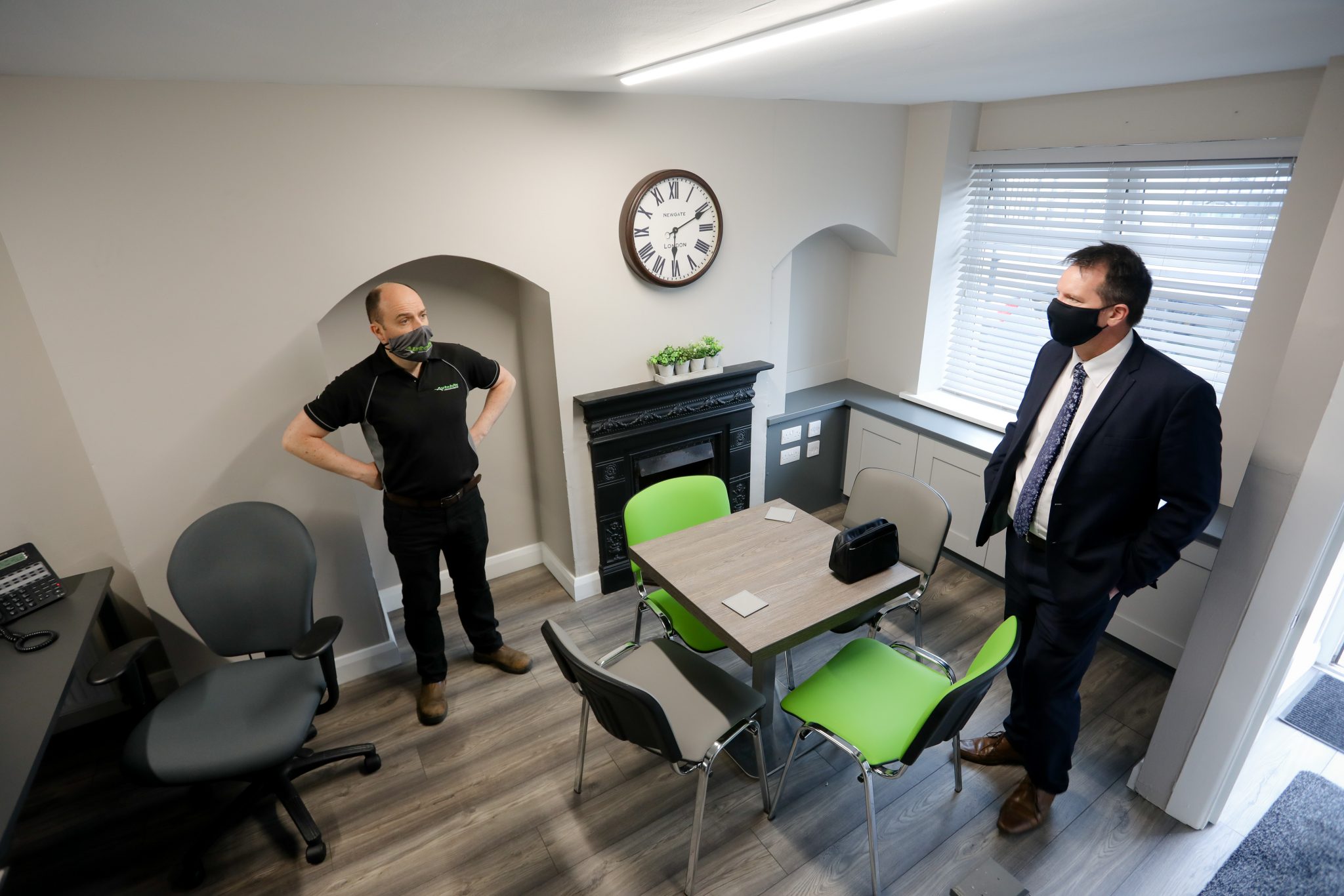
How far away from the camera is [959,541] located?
3975mm

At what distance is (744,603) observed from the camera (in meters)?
2.30

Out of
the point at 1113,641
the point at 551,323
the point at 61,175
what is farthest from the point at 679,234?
the point at 1113,641

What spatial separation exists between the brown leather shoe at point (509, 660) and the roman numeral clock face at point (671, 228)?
1.92 metres

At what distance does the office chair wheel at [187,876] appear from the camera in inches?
88.4

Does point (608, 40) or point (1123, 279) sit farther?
point (1123, 279)

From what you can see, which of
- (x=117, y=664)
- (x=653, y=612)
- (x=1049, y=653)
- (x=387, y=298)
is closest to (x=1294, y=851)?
(x=1049, y=653)

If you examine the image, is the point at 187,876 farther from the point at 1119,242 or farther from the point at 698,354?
the point at 1119,242

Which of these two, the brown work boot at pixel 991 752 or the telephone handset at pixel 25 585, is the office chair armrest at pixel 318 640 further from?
the brown work boot at pixel 991 752

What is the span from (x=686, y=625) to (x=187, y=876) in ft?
6.12

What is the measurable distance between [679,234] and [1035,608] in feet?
7.40

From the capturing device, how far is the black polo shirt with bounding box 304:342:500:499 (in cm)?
252

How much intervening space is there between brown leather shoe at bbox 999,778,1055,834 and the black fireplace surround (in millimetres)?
1958

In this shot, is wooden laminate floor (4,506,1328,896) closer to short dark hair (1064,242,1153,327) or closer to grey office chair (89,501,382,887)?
grey office chair (89,501,382,887)

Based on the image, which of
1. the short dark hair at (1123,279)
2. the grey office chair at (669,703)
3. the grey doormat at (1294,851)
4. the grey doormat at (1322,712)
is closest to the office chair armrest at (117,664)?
the grey office chair at (669,703)
